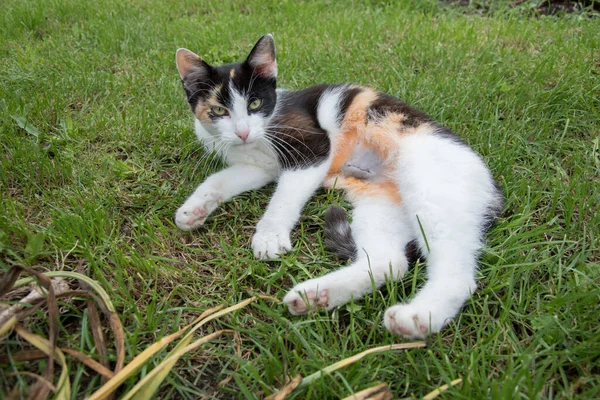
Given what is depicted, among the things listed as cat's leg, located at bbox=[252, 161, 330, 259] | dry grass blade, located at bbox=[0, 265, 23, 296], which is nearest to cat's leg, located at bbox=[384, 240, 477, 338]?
cat's leg, located at bbox=[252, 161, 330, 259]

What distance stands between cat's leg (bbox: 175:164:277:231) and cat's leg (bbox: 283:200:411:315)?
638 mm

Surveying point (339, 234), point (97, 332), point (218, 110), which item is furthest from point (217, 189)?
point (97, 332)

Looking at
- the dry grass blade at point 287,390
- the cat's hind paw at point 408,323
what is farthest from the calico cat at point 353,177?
the dry grass blade at point 287,390

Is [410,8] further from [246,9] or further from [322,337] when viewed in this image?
[322,337]

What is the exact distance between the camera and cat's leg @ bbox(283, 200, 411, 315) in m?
1.59

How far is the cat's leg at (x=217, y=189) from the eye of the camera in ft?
6.56

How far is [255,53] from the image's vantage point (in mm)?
2365

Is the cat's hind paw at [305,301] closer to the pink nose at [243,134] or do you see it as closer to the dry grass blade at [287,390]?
the dry grass blade at [287,390]

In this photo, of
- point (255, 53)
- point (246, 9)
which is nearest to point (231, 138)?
point (255, 53)

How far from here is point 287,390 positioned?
124 cm

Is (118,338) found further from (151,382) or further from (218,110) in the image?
(218,110)

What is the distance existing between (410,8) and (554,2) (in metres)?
1.71

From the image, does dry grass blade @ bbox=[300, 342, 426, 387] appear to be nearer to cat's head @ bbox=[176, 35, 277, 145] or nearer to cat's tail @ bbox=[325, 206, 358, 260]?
cat's tail @ bbox=[325, 206, 358, 260]

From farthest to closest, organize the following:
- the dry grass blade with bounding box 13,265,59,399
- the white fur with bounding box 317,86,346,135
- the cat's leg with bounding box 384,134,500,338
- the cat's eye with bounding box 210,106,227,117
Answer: the white fur with bounding box 317,86,346,135
the cat's eye with bounding box 210,106,227,117
the cat's leg with bounding box 384,134,500,338
the dry grass blade with bounding box 13,265,59,399
